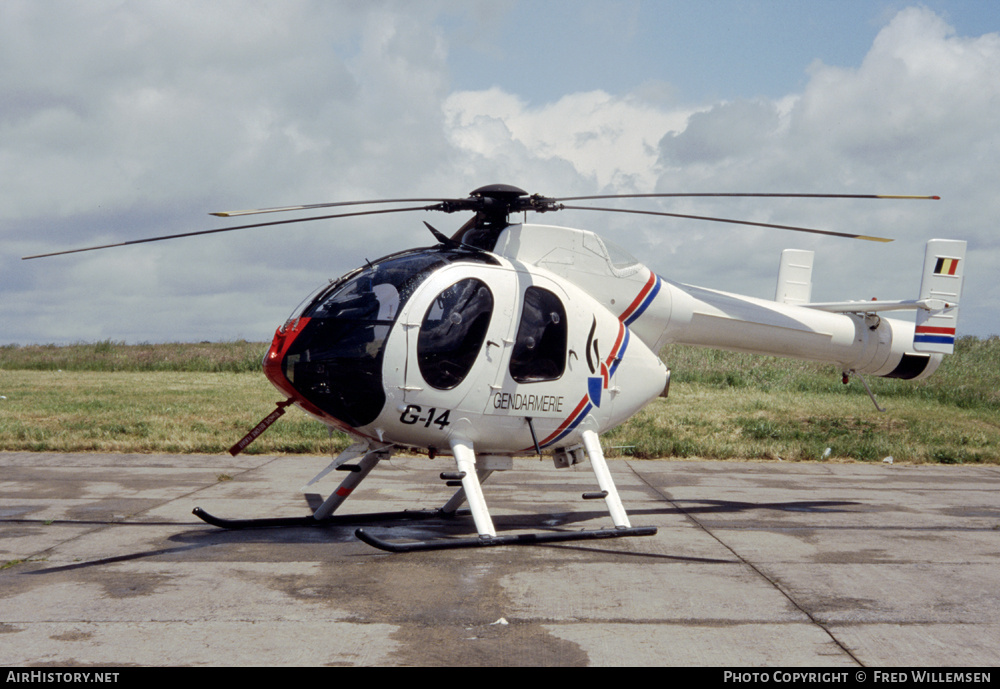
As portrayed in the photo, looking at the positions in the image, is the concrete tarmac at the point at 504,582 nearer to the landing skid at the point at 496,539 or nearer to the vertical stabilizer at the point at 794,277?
the landing skid at the point at 496,539

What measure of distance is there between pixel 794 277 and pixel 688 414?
7.15 metres

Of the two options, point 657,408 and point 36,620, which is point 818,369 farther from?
point 36,620

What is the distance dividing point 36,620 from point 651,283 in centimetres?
646

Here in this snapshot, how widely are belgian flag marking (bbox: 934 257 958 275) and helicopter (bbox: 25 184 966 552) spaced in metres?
2.28

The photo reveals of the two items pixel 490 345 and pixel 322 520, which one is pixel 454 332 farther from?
pixel 322 520

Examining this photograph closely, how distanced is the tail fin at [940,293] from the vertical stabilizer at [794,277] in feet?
4.55

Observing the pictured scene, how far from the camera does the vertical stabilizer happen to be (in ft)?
35.7

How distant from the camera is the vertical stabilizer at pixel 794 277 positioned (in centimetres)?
1089

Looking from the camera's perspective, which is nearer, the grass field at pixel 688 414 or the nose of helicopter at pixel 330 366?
the nose of helicopter at pixel 330 366

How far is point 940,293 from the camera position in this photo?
35.1ft

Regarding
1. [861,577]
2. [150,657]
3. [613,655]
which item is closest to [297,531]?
[150,657]

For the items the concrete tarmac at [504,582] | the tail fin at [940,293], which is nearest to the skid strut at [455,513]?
the concrete tarmac at [504,582]

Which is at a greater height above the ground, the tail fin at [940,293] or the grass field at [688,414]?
the tail fin at [940,293]

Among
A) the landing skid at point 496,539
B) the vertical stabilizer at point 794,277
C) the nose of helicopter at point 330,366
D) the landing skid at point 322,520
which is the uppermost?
the vertical stabilizer at point 794,277
